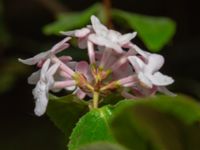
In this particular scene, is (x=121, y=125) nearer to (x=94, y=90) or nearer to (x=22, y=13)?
(x=94, y=90)

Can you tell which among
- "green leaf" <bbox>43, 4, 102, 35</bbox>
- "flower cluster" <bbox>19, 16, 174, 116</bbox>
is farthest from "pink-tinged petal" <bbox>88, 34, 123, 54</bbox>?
"green leaf" <bbox>43, 4, 102, 35</bbox>

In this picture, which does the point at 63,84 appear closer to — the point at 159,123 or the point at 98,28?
the point at 98,28

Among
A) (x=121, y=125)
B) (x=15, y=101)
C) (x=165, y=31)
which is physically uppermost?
(x=121, y=125)

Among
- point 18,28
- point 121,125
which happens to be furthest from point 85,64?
point 18,28

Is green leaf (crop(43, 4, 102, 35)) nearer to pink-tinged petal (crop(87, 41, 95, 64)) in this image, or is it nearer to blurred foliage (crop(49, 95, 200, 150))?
Answer: pink-tinged petal (crop(87, 41, 95, 64))

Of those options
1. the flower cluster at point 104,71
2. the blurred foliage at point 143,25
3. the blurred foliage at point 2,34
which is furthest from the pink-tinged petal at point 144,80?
the blurred foliage at point 2,34

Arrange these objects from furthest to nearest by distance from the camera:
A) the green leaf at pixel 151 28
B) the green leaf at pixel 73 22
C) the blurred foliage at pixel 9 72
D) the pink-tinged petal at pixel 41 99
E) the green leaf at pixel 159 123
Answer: the blurred foliage at pixel 9 72 < the green leaf at pixel 73 22 < the green leaf at pixel 151 28 < the pink-tinged petal at pixel 41 99 < the green leaf at pixel 159 123

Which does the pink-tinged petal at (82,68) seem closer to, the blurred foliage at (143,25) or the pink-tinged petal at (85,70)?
the pink-tinged petal at (85,70)
